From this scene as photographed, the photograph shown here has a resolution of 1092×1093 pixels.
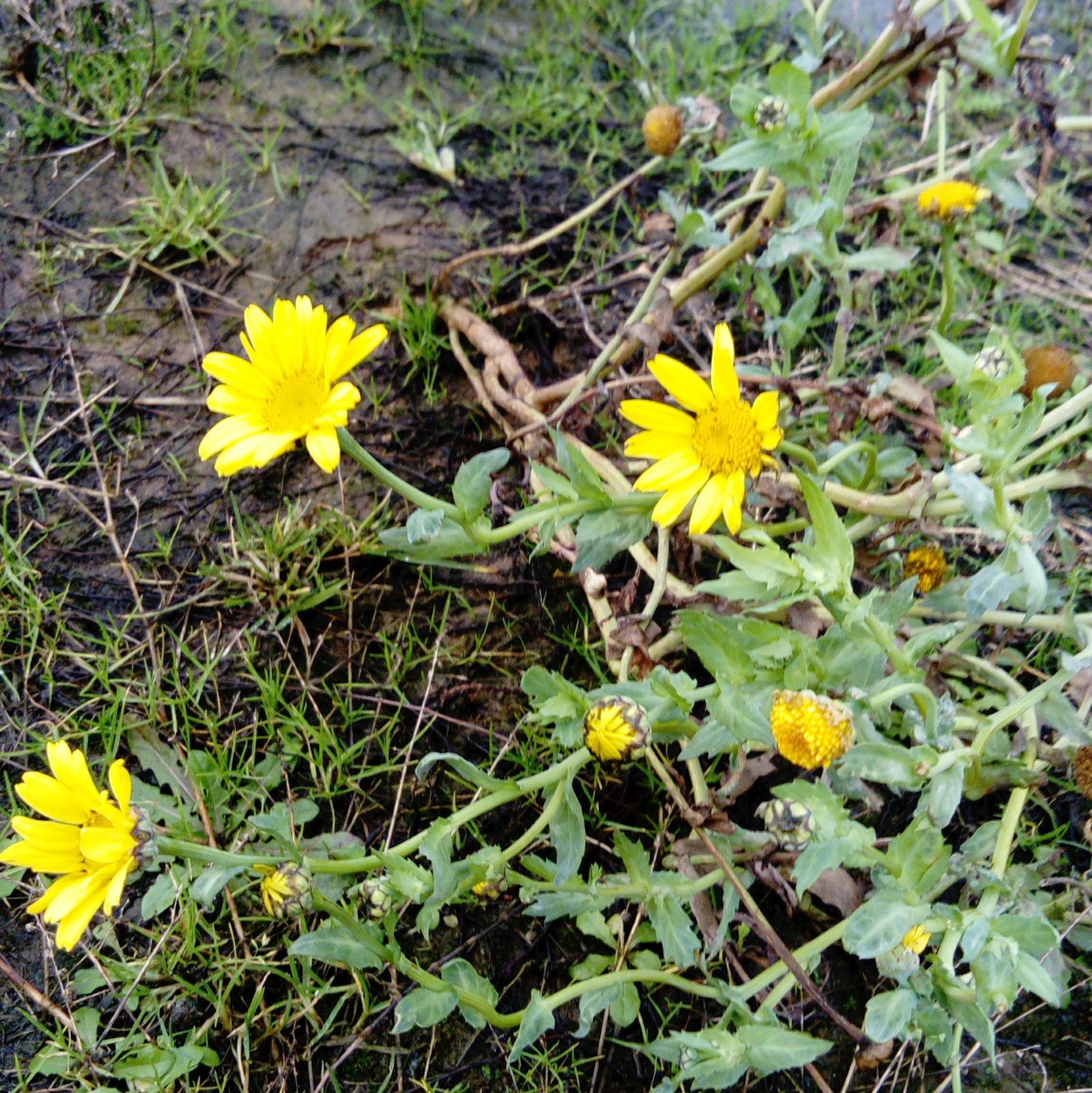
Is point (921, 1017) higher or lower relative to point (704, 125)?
lower

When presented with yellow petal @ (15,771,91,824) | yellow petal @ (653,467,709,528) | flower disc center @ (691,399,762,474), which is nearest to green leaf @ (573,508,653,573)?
yellow petal @ (653,467,709,528)

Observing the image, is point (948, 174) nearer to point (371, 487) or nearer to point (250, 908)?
point (371, 487)

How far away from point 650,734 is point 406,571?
84 cm

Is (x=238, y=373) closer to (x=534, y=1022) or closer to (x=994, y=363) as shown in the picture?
(x=534, y=1022)

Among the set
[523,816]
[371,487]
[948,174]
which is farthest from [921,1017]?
[948,174]

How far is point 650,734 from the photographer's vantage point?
1.85m

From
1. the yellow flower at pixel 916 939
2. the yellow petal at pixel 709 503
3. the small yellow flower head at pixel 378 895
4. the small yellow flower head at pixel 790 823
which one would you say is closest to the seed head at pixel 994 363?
the yellow petal at pixel 709 503

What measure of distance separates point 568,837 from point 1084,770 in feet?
3.22

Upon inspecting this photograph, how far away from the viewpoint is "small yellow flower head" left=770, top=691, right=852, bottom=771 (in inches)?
58.7

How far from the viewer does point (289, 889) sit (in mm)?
1682

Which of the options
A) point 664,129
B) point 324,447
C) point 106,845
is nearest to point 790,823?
point 324,447

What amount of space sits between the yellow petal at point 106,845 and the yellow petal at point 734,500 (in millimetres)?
1139

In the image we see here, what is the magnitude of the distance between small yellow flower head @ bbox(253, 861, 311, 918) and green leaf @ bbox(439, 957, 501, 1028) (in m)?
0.29

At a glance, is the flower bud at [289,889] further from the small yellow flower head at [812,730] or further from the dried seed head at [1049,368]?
the dried seed head at [1049,368]
